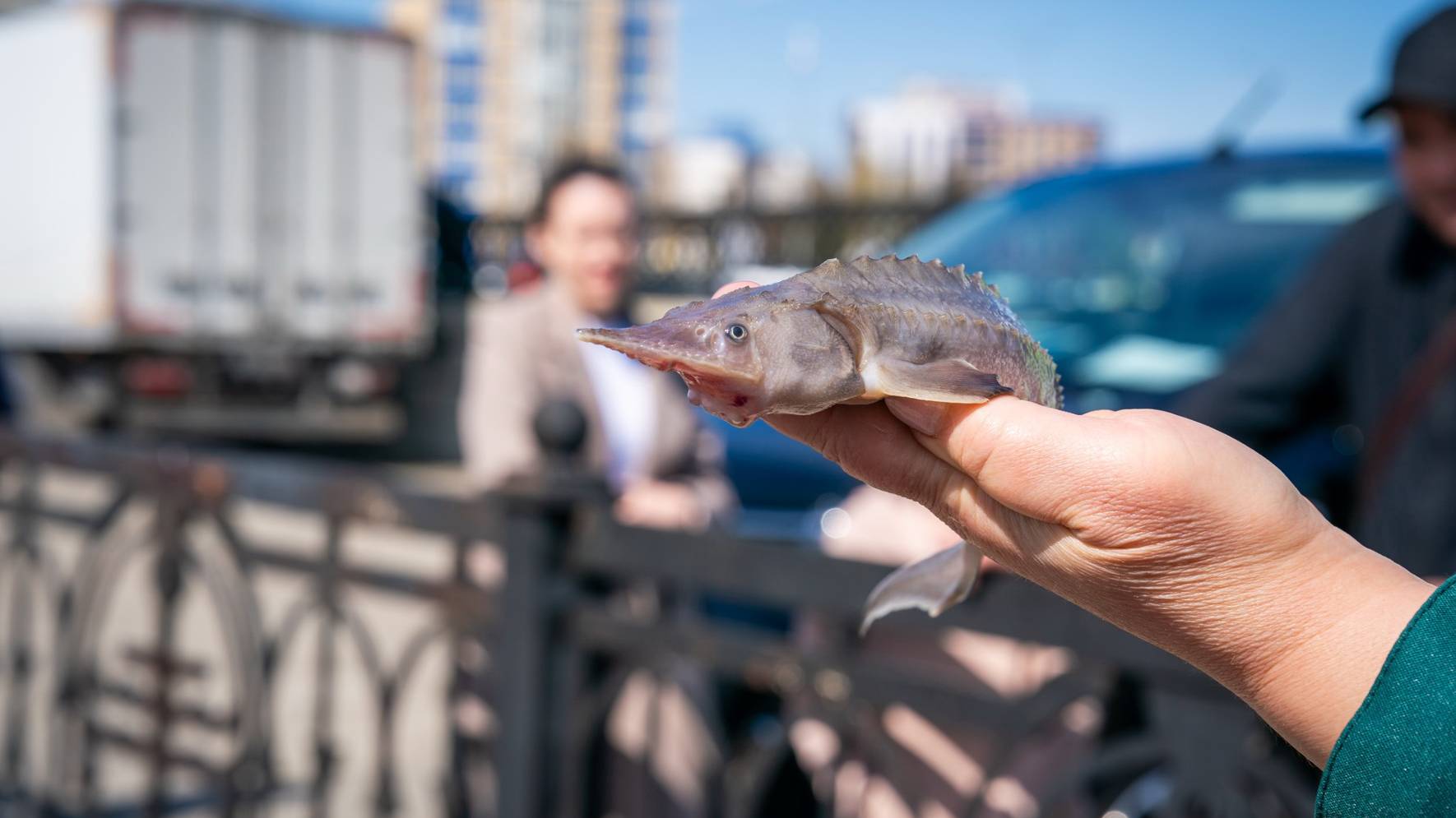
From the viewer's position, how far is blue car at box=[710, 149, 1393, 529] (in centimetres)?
397

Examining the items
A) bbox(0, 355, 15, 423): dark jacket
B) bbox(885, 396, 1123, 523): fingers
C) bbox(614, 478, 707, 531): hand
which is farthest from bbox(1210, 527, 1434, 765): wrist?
bbox(0, 355, 15, 423): dark jacket

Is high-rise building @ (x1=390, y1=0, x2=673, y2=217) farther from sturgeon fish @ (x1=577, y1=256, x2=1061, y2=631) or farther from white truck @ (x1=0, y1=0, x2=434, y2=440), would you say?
sturgeon fish @ (x1=577, y1=256, x2=1061, y2=631)

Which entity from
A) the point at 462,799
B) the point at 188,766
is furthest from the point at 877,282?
the point at 188,766

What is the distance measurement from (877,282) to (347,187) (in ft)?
42.8

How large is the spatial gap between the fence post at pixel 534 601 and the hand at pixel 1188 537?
1835mm

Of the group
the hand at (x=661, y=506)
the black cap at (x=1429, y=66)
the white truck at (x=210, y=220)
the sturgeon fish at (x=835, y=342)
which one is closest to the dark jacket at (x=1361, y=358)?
the black cap at (x=1429, y=66)

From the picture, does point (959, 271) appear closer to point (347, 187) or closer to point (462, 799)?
point (462, 799)

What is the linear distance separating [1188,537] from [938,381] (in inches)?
9.8

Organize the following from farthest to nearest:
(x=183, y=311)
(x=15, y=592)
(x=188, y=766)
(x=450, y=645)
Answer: (x=183, y=311), (x=15, y=592), (x=188, y=766), (x=450, y=645)

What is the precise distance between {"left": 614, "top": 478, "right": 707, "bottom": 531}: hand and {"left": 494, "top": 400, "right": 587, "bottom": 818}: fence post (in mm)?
353

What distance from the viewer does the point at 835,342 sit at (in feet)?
3.44

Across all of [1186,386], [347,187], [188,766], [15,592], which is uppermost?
[347,187]

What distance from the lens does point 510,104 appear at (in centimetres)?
8538

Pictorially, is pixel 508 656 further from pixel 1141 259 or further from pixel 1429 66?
pixel 1141 259
